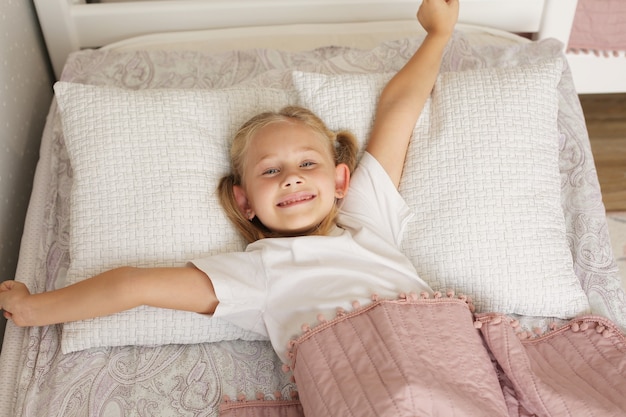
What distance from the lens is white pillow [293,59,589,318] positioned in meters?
1.23

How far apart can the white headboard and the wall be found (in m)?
0.07

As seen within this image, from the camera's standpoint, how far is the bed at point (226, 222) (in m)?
1.16

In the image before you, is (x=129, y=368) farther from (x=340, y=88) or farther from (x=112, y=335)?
(x=340, y=88)

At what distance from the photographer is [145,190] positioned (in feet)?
4.10

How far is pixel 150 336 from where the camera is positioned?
3.90ft

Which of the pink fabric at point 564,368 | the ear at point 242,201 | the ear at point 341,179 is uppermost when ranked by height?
the ear at point 341,179

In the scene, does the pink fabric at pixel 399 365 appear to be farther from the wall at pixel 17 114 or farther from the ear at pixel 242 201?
the wall at pixel 17 114

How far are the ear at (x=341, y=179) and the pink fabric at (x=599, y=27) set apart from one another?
3.22 feet

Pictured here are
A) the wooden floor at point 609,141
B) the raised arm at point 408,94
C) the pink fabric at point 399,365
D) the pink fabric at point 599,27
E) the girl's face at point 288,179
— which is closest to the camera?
the pink fabric at point 399,365

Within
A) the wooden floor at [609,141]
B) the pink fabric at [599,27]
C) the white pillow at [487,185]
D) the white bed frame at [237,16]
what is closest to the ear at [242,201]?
the white pillow at [487,185]

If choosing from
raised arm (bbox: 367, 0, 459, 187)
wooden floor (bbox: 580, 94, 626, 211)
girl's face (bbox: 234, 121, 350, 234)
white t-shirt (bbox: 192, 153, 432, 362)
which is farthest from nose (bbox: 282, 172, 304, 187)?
wooden floor (bbox: 580, 94, 626, 211)

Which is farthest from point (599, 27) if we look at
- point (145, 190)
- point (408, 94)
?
point (145, 190)

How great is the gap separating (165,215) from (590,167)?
93 centimetres

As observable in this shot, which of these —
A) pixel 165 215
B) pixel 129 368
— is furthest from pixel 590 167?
pixel 129 368
